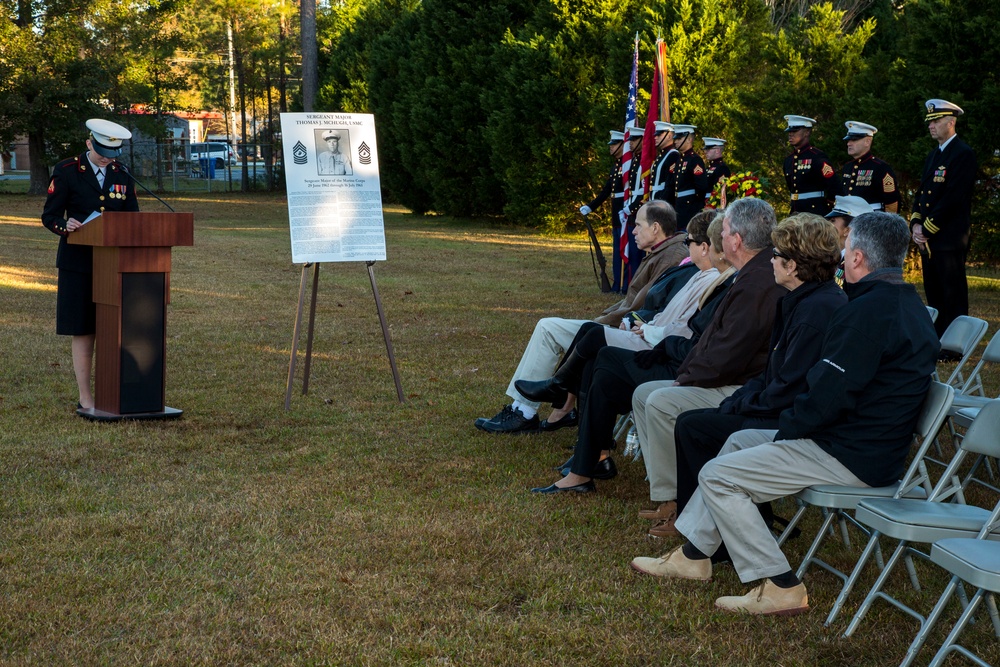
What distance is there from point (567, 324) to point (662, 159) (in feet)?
22.6

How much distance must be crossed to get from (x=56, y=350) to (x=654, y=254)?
5.64m

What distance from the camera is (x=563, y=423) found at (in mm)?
6723

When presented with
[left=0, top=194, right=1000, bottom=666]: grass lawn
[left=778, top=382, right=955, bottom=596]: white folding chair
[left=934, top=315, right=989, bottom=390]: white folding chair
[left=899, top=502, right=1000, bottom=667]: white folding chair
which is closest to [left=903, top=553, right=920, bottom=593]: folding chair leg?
[left=0, top=194, right=1000, bottom=666]: grass lawn

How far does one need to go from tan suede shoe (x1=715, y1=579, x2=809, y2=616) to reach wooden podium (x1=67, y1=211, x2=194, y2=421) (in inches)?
169

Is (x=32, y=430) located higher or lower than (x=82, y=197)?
lower

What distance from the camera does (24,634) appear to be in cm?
381

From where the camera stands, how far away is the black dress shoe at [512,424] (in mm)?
6797

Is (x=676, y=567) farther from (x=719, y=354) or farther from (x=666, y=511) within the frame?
(x=719, y=354)

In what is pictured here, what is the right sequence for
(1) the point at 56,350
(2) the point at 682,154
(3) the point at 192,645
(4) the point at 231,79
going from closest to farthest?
(3) the point at 192,645 < (1) the point at 56,350 < (2) the point at 682,154 < (4) the point at 231,79

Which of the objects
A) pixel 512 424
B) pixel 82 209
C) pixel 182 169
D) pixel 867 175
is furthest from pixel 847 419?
pixel 182 169

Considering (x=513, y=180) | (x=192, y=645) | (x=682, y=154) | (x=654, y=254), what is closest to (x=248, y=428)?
(x=654, y=254)

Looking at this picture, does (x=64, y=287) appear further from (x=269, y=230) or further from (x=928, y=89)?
(x=269, y=230)

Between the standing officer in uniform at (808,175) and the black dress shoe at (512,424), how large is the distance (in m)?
6.58

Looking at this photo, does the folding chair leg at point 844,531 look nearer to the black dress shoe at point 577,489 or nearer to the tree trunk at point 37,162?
the black dress shoe at point 577,489
